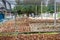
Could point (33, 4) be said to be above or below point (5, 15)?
above

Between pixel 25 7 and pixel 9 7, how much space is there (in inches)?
46.4

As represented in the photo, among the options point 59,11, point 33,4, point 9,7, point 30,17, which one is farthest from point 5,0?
point 59,11

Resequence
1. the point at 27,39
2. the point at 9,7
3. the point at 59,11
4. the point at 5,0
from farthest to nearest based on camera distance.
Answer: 1. the point at 59,11
2. the point at 9,7
3. the point at 5,0
4. the point at 27,39

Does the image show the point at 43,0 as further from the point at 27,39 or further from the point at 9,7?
the point at 27,39

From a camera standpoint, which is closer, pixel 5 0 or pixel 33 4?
pixel 5 0

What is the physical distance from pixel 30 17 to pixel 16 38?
18.0 feet

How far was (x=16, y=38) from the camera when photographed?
409 cm

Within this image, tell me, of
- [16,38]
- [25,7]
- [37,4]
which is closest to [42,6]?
[37,4]

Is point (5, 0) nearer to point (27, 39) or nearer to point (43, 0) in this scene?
point (43, 0)

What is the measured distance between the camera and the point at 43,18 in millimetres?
9375

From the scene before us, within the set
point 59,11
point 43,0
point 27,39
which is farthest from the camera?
point 59,11

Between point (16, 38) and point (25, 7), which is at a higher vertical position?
point (25, 7)

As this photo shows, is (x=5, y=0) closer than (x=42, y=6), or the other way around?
(x=5, y=0)

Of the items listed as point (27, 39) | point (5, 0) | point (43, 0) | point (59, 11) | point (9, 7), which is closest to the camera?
point (27, 39)
